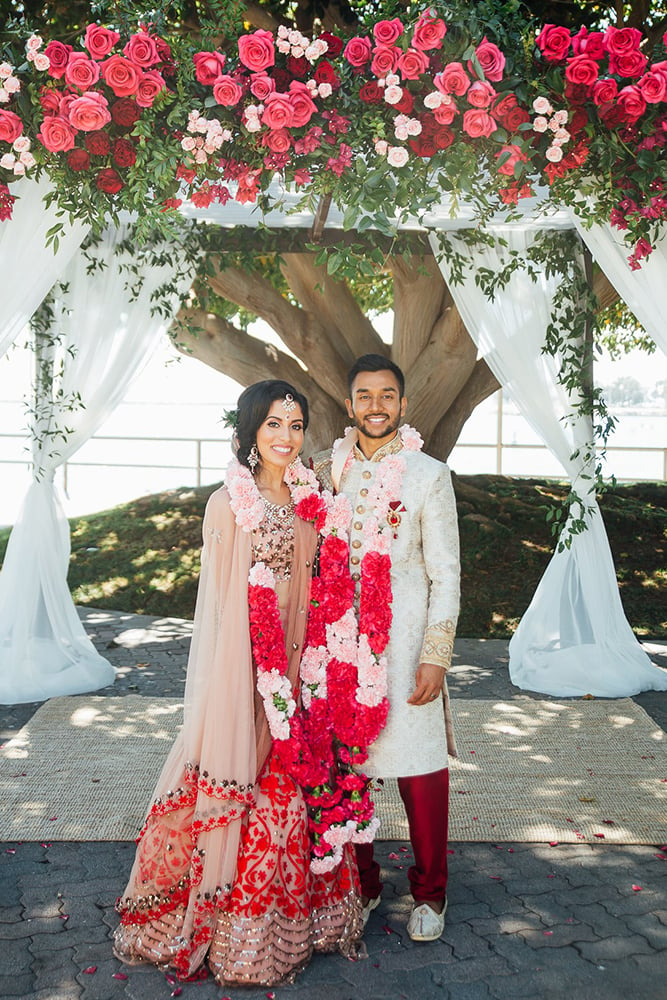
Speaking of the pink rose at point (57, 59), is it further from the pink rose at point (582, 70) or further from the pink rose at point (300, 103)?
the pink rose at point (582, 70)

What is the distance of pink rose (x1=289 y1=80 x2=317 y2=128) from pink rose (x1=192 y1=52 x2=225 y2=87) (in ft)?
0.91

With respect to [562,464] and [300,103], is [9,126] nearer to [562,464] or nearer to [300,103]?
[300,103]

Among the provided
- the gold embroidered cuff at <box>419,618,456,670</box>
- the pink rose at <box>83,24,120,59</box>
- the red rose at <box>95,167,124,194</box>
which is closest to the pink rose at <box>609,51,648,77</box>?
the pink rose at <box>83,24,120,59</box>

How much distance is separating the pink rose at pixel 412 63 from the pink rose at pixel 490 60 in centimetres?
16

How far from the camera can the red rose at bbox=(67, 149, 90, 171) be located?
3645 millimetres

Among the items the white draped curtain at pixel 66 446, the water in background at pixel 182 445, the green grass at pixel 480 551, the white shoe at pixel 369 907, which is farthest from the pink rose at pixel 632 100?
the water in background at pixel 182 445

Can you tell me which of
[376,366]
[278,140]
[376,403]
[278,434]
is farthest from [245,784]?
[278,140]

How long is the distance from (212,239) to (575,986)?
462 cm

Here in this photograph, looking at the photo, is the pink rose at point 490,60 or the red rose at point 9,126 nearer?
the pink rose at point 490,60

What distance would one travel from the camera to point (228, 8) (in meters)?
3.58

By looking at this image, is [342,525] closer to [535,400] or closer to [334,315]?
[535,400]

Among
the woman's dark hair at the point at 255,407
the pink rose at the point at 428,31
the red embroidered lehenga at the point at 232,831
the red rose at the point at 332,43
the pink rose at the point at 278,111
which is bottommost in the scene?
the red embroidered lehenga at the point at 232,831

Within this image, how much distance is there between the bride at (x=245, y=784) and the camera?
273cm

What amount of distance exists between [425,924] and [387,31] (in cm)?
300
